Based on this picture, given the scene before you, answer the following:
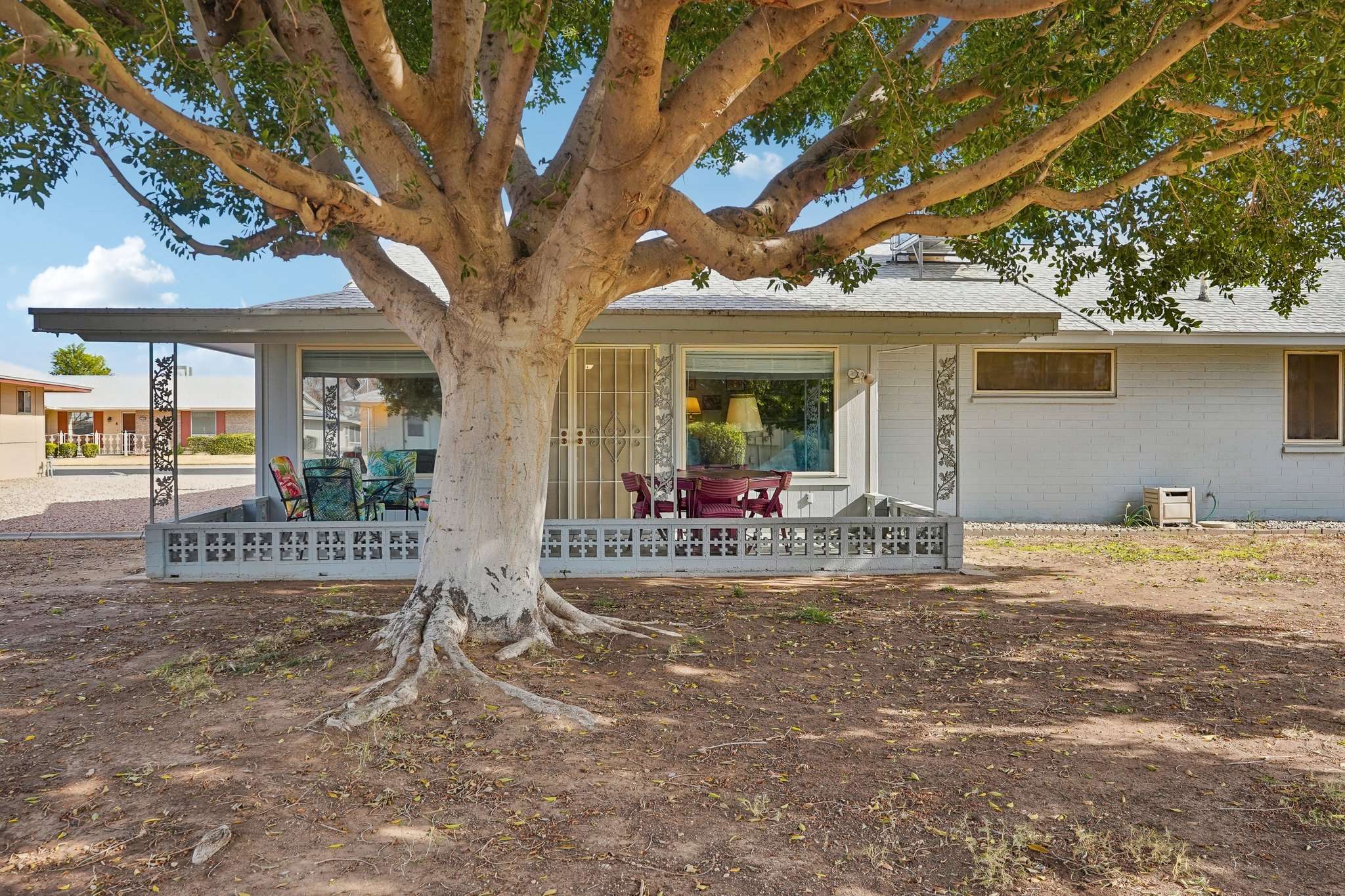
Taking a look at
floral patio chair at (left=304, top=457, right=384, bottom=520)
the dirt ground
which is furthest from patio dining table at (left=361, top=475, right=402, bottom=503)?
the dirt ground

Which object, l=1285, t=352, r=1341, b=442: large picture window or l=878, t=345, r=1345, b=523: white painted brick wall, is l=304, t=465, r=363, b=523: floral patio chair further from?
l=1285, t=352, r=1341, b=442: large picture window

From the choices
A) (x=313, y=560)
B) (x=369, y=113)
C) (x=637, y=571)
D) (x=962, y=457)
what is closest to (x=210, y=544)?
(x=313, y=560)

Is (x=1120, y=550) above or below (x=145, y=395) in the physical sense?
below

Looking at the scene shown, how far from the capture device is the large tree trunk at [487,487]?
5797 millimetres

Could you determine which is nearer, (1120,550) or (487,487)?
(487,487)

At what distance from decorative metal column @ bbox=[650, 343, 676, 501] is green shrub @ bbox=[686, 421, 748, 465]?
4.79 feet

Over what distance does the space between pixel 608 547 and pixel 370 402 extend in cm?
428

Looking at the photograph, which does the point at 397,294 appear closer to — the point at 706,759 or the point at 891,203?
the point at 891,203

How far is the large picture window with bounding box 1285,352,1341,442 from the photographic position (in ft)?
46.0

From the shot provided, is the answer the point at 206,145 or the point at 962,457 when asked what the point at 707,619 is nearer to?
the point at 206,145

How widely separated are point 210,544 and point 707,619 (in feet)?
18.4

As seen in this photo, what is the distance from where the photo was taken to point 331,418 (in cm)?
1143

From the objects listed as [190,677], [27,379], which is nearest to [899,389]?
[190,677]

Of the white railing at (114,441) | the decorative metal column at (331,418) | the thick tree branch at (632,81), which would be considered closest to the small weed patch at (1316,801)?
the thick tree branch at (632,81)
